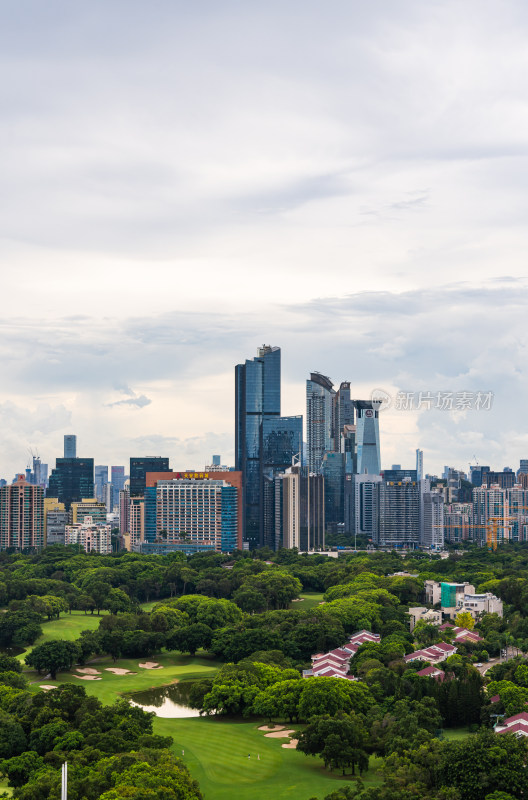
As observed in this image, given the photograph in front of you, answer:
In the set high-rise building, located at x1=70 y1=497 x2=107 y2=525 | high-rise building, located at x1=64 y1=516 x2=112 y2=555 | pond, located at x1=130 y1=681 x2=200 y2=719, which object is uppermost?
high-rise building, located at x1=70 y1=497 x2=107 y2=525

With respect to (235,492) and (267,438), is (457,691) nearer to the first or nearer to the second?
(235,492)

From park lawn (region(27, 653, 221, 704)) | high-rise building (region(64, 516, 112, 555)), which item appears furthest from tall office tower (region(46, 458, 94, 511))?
park lawn (region(27, 653, 221, 704))

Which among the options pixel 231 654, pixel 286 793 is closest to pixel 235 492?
pixel 231 654

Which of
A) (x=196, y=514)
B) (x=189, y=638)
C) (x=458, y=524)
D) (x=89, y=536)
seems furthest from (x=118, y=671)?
(x=458, y=524)

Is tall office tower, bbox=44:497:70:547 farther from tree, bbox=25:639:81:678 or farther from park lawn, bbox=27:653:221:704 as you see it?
tree, bbox=25:639:81:678

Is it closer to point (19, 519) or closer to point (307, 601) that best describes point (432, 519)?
point (19, 519)

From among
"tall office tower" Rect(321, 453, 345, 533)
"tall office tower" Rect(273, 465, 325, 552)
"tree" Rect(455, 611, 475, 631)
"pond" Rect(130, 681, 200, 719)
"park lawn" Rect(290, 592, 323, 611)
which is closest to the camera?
"pond" Rect(130, 681, 200, 719)

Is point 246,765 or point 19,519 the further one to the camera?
point 19,519

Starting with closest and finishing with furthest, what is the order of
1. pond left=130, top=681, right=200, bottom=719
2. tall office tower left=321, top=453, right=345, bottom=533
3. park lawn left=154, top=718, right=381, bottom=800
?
1. park lawn left=154, top=718, right=381, bottom=800
2. pond left=130, top=681, right=200, bottom=719
3. tall office tower left=321, top=453, right=345, bottom=533

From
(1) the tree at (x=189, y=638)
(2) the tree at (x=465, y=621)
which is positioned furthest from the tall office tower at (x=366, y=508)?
(1) the tree at (x=189, y=638)
